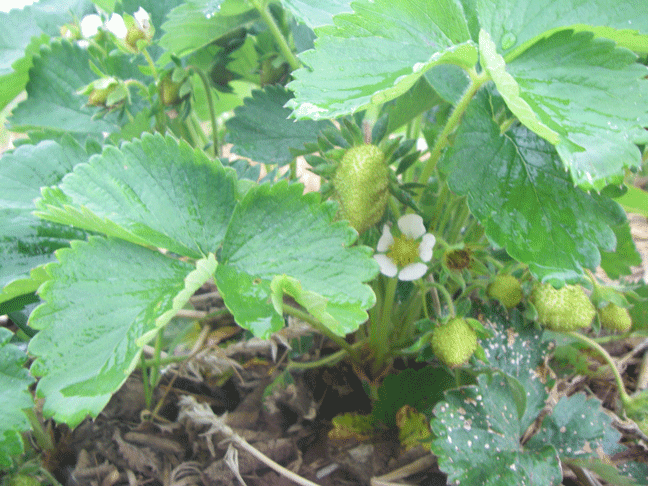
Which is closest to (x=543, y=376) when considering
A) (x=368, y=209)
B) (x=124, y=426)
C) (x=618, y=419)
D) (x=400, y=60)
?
(x=618, y=419)

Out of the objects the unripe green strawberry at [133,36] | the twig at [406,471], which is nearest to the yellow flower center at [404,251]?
the twig at [406,471]

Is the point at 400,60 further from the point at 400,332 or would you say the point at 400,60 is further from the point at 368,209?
the point at 400,332

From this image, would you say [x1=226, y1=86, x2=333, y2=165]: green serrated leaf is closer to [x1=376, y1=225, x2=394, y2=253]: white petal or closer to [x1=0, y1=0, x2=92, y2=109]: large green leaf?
[x1=376, y1=225, x2=394, y2=253]: white petal

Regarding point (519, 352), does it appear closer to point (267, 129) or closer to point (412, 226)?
point (412, 226)

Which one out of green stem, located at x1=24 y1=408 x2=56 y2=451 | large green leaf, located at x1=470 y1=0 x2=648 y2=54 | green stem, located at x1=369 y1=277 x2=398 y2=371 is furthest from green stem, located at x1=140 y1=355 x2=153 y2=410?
large green leaf, located at x1=470 y1=0 x2=648 y2=54

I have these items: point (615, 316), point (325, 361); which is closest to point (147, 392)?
point (325, 361)

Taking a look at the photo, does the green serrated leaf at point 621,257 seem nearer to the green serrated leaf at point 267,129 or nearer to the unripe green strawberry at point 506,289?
the unripe green strawberry at point 506,289
